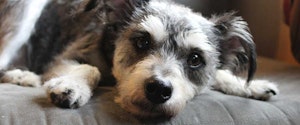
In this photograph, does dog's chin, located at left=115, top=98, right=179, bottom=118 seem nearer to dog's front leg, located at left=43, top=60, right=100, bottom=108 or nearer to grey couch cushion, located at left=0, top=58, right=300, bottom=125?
grey couch cushion, located at left=0, top=58, right=300, bottom=125

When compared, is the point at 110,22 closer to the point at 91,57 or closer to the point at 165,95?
the point at 91,57

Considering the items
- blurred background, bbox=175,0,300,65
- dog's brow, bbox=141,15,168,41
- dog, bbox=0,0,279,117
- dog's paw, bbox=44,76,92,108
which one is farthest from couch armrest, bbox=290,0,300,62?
dog's paw, bbox=44,76,92,108

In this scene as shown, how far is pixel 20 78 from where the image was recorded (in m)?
1.84

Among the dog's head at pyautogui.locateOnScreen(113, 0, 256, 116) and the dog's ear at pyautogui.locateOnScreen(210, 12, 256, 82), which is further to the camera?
the dog's ear at pyautogui.locateOnScreen(210, 12, 256, 82)

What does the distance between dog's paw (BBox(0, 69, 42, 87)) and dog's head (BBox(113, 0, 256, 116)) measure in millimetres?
315

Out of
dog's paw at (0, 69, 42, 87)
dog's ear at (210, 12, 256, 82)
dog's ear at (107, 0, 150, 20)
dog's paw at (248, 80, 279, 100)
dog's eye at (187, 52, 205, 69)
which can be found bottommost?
dog's paw at (0, 69, 42, 87)

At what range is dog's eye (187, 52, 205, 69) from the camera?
166cm

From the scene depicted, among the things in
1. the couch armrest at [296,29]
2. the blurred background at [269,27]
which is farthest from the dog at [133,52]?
the blurred background at [269,27]

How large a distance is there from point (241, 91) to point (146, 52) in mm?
398

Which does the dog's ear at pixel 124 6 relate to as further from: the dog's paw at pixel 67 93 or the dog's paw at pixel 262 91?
the dog's paw at pixel 262 91

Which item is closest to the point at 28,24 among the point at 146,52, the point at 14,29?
the point at 14,29

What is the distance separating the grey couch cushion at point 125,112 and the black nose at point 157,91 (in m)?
0.07

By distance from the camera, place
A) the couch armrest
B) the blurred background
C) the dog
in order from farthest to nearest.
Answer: the blurred background → the couch armrest → the dog

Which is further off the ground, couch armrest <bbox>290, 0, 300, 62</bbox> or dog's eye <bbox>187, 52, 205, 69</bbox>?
couch armrest <bbox>290, 0, 300, 62</bbox>
